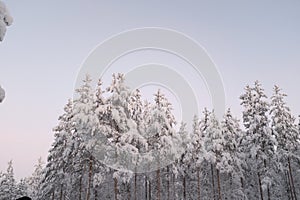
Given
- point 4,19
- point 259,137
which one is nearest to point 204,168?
point 259,137

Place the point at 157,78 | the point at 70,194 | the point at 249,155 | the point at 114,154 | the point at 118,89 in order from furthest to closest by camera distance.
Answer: the point at 157,78 → the point at 70,194 → the point at 249,155 → the point at 118,89 → the point at 114,154

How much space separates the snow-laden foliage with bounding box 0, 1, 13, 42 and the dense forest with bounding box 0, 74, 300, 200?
53.2 ft

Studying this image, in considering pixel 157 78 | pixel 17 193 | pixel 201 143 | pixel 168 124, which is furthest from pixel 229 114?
pixel 17 193

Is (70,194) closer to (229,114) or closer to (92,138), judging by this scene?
(92,138)

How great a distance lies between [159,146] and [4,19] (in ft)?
74.5

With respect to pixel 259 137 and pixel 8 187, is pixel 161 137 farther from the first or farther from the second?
pixel 8 187

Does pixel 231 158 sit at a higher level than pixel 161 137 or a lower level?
lower

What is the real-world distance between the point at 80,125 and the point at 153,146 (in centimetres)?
840

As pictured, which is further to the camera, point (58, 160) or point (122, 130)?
point (58, 160)

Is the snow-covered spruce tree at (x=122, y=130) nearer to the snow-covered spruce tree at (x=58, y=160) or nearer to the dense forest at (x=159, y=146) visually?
the dense forest at (x=159, y=146)

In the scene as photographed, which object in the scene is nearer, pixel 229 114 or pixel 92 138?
pixel 92 138

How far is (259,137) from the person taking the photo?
33.8 metres

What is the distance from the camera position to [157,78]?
49.6 meters

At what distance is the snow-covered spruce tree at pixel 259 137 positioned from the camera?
108 feet
